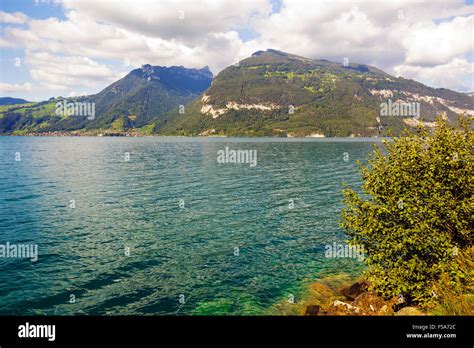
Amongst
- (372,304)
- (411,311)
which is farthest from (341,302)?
(411,311)

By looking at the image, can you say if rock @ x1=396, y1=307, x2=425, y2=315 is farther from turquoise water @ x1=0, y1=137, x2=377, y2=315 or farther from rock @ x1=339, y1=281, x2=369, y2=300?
turquoise water @ x1=0, y1=137, x2=377, y2=315

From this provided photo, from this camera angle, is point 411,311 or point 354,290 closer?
point 411,311

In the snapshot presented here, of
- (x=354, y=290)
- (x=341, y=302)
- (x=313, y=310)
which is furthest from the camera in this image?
(x=354, y=290)

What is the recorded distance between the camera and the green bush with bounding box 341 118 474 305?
15.1 metres

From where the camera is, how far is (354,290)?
22.2 meters

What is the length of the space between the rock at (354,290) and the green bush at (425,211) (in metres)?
4.83

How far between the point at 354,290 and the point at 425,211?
9836 millimetres

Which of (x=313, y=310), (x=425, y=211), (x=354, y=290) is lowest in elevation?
→ (x=313, y=310)

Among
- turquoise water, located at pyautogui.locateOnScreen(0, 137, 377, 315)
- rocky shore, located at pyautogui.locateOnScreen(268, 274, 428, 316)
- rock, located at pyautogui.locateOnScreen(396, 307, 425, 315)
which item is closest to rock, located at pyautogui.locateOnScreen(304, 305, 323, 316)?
rocky shore, located at pyautogui.locateOnScreen(268, 274, 428, 316)

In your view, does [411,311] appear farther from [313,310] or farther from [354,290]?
[354,290]

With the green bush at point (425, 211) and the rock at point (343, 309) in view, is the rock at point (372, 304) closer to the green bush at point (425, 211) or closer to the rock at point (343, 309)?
the rock at point (343, 309)

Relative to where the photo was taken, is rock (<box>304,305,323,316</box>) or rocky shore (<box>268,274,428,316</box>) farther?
rock (<box>304,305,323,316</box>)

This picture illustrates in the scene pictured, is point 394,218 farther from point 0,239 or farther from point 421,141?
point 0,239

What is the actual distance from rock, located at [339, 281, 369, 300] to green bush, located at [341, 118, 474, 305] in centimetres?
483
